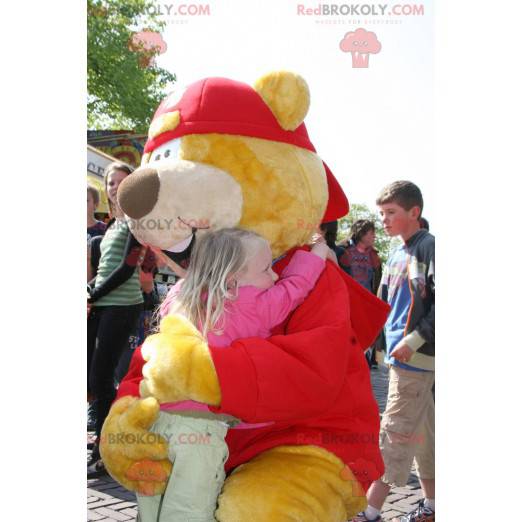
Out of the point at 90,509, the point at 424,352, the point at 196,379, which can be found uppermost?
the point at 196,379

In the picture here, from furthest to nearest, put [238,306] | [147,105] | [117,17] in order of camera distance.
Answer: [147,105] → [117,17] → [238,306]

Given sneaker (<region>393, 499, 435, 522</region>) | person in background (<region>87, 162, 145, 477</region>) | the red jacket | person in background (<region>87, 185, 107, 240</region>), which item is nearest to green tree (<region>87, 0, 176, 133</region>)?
person in background (<region>87, 162, 145, 477</region>)

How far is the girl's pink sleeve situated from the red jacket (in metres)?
0.05

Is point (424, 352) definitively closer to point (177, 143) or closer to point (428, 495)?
point (428, 495)

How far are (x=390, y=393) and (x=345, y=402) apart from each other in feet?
4.90

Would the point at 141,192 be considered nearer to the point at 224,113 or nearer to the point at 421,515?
the point at 224,113

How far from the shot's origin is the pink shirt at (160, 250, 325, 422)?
7.52 feet

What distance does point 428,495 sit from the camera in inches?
147

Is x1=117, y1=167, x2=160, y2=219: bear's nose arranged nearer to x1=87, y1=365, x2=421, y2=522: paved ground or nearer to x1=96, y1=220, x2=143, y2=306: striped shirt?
x1=96, y1=220, x2=143, y2=306: striped shirt

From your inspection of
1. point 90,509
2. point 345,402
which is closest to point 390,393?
point 345,402

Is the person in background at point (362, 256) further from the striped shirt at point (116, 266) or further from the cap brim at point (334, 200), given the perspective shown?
the striped shirt at point (116, 266)

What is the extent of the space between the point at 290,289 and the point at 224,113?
688 mm

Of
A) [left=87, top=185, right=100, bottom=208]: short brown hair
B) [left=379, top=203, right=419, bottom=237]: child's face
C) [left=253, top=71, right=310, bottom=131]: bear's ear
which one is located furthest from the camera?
[left=87, top=185, right=100, bottom=208]: short brown hair

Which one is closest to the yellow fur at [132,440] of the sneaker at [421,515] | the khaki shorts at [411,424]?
the khaki shorts at [411,424]
